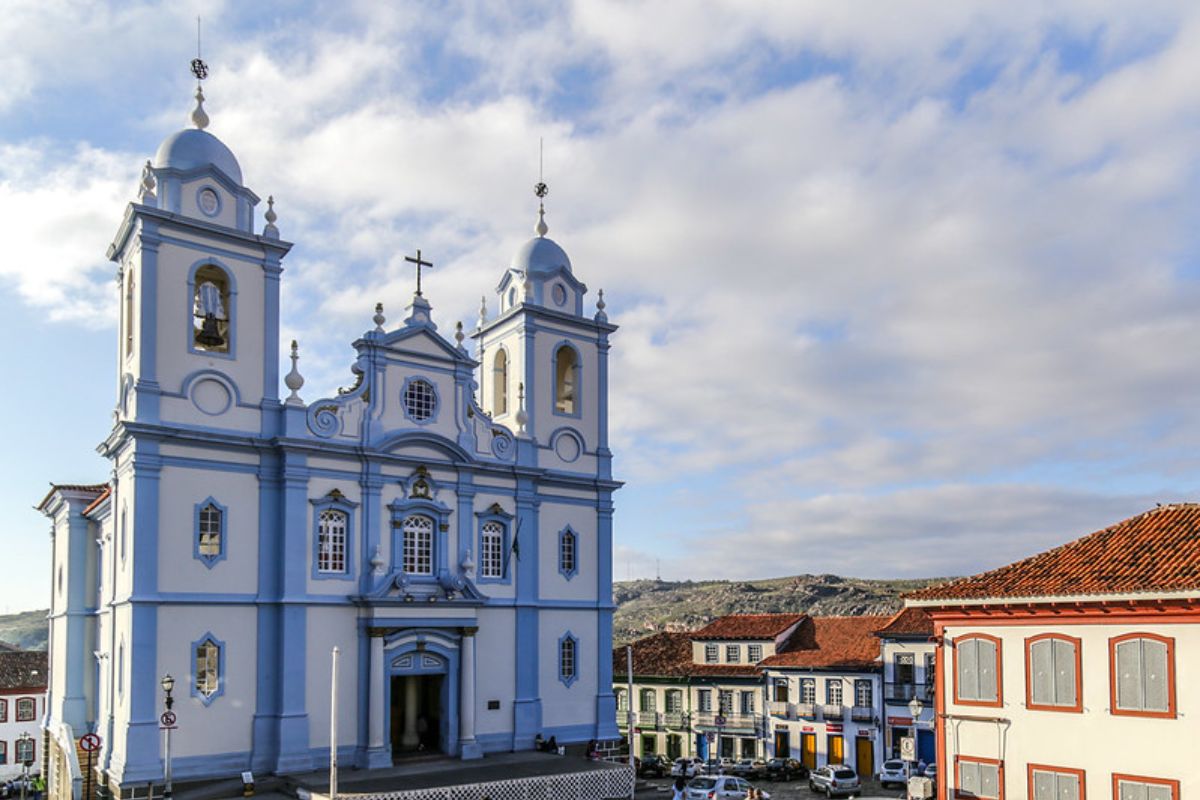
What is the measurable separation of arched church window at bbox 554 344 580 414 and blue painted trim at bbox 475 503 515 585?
14.8 feet

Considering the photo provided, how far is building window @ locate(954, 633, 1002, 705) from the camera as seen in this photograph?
2259 centimetres

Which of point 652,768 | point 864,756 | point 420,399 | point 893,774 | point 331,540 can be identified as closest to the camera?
point 331,540

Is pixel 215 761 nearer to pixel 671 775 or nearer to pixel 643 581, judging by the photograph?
pixel 671 775

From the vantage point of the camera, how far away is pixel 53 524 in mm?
35875

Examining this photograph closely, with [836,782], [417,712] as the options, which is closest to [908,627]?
[836,782]

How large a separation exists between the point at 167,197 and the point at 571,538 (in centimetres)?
1538

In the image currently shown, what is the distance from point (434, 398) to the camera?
31.6m

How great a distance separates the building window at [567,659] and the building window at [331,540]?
786 cm

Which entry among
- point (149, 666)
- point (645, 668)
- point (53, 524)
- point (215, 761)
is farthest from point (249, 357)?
point (645, 668)

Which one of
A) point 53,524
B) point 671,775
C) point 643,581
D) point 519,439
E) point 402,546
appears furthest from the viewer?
point 643,581

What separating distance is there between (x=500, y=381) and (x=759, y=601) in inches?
3000

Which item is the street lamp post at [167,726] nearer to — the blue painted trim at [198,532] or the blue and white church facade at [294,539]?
the blue and white church facade at [294,539]

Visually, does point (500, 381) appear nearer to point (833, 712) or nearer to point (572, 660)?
point (572, 660)

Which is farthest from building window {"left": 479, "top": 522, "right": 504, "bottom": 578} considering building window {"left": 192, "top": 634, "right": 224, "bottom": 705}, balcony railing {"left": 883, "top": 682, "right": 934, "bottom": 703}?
balcony railing {"left": 883, "top": 682, "right": 934, "bottom": 703}
